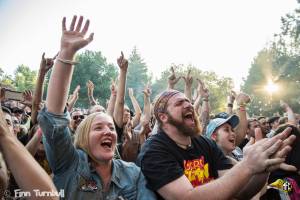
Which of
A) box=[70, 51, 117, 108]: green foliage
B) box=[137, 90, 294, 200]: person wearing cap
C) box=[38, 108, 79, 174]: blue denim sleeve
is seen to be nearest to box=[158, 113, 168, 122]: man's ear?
box=[137, 90, 294, 200]: person wearing cap

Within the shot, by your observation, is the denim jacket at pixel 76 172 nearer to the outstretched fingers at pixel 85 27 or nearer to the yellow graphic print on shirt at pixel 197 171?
the yellow graphic print on shirt at pixel 197 171

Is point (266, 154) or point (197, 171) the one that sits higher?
point (266, 154)

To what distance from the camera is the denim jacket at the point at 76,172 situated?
7.44 feet

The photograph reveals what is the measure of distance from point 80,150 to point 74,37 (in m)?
0.94

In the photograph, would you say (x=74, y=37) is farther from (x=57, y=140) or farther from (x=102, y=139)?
(x=102, y=139)

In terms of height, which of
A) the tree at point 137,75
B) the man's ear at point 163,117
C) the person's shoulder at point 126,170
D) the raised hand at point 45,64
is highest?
the tree at point 137,75

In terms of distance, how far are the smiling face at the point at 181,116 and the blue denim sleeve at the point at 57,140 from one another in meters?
1.12

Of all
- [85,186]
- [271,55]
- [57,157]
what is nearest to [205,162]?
[85,186]

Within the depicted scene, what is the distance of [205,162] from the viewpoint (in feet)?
9.85

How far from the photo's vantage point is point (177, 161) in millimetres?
2779

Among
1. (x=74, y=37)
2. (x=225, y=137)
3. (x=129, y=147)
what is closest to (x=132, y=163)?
(x=74, y=37)

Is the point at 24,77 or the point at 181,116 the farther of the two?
the point at 24,77

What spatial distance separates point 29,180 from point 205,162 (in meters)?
1.97

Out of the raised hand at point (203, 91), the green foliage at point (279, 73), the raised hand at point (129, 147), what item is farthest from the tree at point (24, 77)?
the raised hand at point (129, 147)
